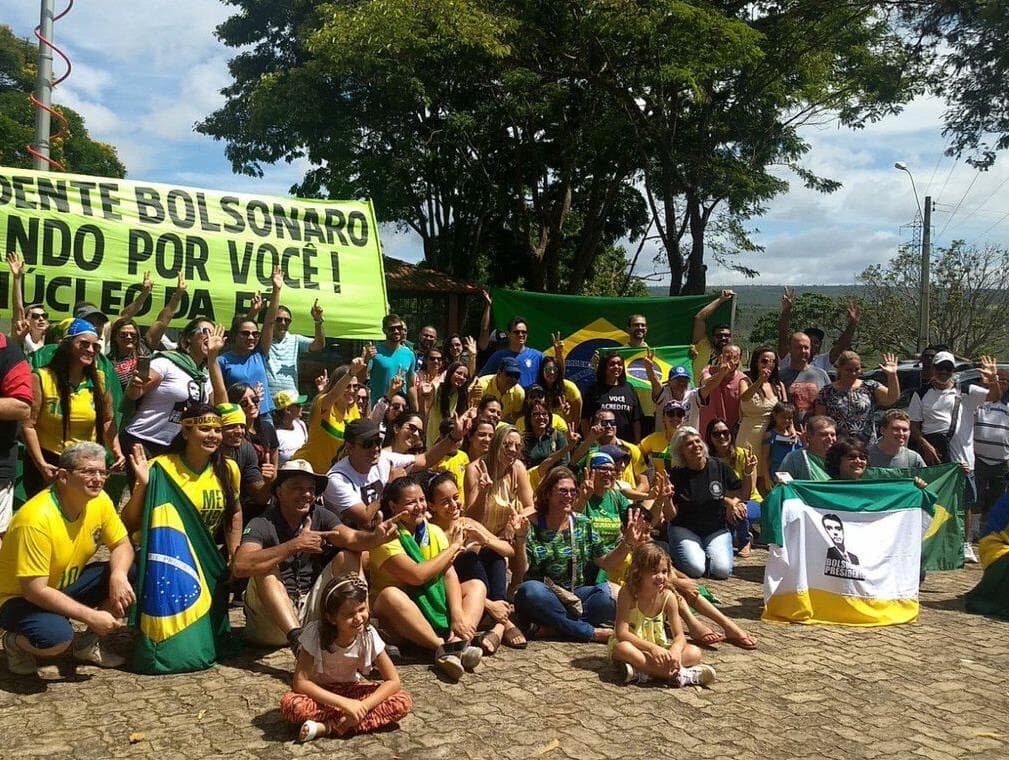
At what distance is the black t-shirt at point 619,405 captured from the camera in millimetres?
9117

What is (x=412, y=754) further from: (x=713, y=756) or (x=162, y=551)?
(x=162, y=551)

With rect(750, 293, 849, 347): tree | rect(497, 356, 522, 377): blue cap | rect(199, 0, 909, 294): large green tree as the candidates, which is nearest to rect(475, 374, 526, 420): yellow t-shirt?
rect(497, 356, 522, 377): blue cap

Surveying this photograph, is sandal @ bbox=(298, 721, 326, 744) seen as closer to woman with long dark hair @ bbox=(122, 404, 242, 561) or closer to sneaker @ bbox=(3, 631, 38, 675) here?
woman with long dark hair @ bbox=(122, 404, 242, 561)

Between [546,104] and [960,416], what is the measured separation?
13.5 m

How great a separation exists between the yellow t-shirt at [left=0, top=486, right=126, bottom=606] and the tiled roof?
17.9 m

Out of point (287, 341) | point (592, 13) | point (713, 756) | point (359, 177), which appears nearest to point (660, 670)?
point (713, 756)

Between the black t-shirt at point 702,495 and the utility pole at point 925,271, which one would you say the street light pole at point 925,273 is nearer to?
the utility pole at point 925,271

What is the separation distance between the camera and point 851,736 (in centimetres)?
478

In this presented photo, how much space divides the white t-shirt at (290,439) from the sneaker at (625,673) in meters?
3.23

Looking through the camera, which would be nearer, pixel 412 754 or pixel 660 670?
pixel 412 754

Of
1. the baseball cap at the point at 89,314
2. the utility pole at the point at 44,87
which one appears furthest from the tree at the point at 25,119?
the baseball cap at the point at 89,314

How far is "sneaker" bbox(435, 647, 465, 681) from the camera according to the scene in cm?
534

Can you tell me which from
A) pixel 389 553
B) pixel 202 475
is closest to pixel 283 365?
pixel 202 475

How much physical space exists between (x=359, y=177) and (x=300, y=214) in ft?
46.7
